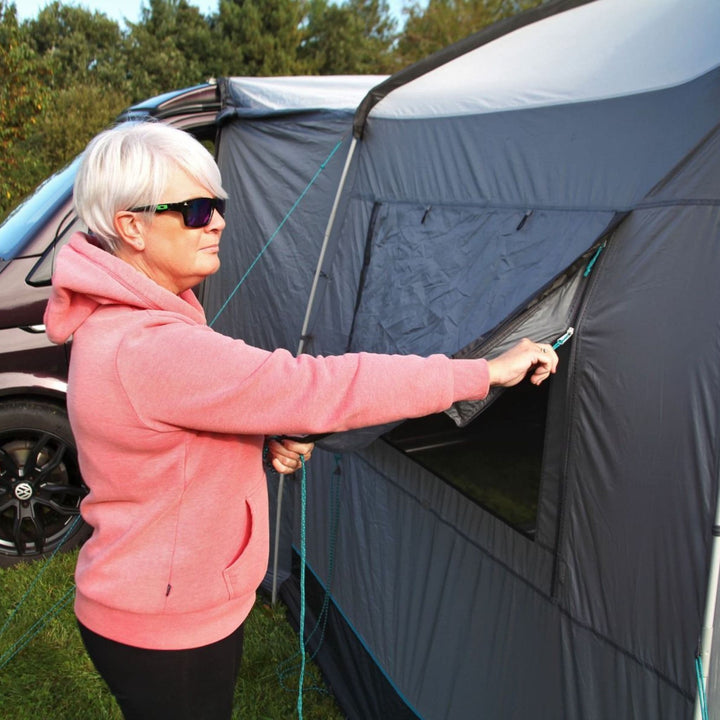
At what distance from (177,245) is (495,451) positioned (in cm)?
263

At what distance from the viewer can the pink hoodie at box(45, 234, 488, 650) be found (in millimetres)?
1400

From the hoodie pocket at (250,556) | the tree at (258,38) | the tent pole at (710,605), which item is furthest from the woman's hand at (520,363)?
the tree at (258,38)

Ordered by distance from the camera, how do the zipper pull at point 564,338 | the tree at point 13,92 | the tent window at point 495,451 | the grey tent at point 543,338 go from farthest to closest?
the tree at point 13,92 → the tent window at point 495,451 → the zipper pull at point 564,338 → the grey tent at point 543,338

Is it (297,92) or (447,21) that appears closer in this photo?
(297,92)

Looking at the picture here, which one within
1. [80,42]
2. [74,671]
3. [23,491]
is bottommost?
[74,671]

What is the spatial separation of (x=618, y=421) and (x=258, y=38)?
22656 millimetres

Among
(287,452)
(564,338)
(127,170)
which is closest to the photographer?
(127,170)

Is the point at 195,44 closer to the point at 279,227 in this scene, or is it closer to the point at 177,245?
the point at 279,227

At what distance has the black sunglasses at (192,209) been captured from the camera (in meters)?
1.52

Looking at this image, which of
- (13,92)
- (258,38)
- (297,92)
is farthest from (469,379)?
(258,38)

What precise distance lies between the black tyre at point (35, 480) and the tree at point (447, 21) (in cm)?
2360

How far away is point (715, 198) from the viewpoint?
1.71m

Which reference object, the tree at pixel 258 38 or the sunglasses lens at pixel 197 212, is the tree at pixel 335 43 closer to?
the tree at pixel 258 38

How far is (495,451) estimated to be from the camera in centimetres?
389
